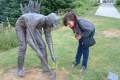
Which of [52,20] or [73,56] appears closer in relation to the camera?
[52,20]

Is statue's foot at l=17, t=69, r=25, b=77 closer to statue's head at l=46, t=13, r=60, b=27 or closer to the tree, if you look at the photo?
statue's head at l=46, t=13, r=60, b=27

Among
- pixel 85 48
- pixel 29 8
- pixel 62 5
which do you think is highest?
pixel 29 8

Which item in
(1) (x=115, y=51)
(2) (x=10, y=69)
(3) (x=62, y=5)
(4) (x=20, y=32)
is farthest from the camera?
(3) (x=62, y=5)

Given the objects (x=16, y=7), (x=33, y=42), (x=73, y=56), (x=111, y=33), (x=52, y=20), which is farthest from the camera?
(x=16, y=7)

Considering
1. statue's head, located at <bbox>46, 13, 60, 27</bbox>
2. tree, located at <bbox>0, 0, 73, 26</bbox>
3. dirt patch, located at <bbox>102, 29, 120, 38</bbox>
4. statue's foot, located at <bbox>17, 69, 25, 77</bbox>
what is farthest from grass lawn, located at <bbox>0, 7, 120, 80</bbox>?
tree, located at <bbox>0, 0, 73, 26</bbox>

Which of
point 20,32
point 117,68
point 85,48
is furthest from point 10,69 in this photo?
point 117,68

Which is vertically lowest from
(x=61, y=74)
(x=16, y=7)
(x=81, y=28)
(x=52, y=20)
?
(x=16, y=7)

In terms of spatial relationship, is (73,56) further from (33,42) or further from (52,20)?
(52,20)

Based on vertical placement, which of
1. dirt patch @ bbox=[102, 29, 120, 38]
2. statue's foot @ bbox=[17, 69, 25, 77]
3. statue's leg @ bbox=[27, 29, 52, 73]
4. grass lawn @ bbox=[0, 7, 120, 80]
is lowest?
dirt patch @ bbox=[102, 29, 120, 38]

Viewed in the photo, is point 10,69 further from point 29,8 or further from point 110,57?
point 110,57

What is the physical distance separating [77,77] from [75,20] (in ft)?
4.17

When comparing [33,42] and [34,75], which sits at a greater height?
[33,42]

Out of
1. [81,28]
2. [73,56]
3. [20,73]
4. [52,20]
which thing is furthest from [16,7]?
[52,20]

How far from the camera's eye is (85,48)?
7457 mm
